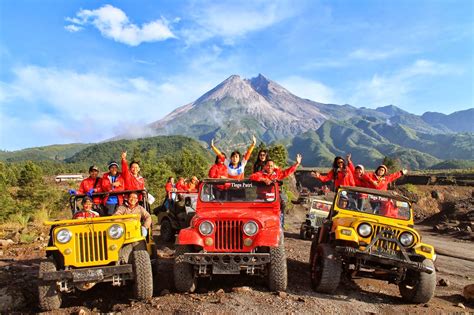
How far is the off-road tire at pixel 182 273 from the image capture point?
6410 millimetres

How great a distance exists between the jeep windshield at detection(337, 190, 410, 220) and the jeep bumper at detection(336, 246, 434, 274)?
1446mm

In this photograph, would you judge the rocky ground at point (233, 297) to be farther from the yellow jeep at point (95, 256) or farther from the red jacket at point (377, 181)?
the red jacket at point (377, 181)

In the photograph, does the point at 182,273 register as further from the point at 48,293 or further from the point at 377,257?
the point at 377,257

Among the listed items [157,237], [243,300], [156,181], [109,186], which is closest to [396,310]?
[243,300]

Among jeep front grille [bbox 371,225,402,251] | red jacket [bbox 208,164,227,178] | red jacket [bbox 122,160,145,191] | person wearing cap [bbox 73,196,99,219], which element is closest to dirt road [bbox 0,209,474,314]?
jeep front grille [bbox 371,225,402,251]

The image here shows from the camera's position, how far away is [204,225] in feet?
21.8

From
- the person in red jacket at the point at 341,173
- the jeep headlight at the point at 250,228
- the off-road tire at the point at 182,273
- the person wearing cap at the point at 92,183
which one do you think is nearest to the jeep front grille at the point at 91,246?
the off-road tire at the point at 182,273

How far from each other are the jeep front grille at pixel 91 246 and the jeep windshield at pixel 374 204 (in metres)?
4.61

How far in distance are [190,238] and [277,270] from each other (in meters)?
1.54

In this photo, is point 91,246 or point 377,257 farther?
point 91,246

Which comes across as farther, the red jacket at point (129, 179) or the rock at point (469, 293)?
the red jacket at point (129, 179)

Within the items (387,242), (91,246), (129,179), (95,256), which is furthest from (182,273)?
(387,242)

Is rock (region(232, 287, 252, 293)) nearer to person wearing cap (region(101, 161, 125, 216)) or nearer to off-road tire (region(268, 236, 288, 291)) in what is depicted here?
off-road tire (region(268, 236, 288, 291))

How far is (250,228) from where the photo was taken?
658 centimetres
